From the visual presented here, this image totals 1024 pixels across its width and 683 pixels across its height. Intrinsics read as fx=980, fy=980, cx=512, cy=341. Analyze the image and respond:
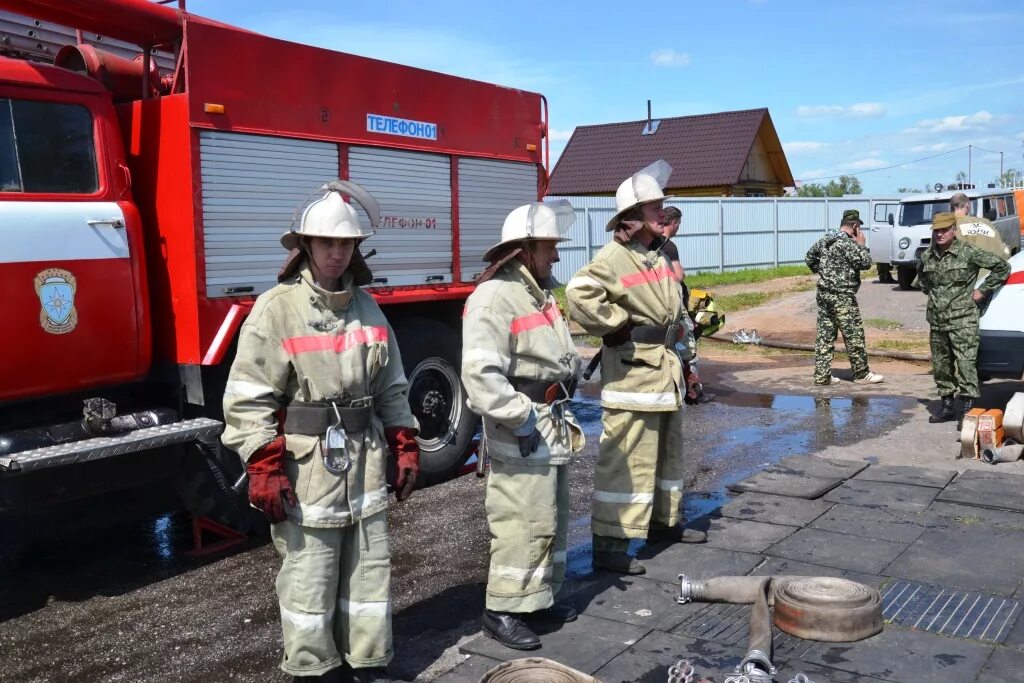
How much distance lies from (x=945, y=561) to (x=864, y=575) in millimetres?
506

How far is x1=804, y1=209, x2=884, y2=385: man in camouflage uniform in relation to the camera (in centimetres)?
1061

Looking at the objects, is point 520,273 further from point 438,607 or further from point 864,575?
point 864,575

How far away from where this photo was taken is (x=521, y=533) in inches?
164

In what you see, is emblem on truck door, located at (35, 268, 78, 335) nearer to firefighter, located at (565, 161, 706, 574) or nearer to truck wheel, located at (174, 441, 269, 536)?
truck wheel, located at (174, 441, 269, 536)

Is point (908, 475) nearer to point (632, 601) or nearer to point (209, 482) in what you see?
point (632, 601)

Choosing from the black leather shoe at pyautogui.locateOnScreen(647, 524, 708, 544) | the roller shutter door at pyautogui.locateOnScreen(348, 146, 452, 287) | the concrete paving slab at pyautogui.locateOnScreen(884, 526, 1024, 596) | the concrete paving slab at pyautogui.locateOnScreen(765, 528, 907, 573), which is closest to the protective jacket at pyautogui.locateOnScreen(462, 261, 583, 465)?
the black leather shoe at pyautogui.locateOnScreen(647, 524, 708, 544)

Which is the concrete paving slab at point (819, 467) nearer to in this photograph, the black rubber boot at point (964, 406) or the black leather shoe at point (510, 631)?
the black rubber boot at point (964, 406)

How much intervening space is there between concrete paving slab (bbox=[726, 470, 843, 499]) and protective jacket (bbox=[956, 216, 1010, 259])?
10.0ft

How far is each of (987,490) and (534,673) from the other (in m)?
4.09

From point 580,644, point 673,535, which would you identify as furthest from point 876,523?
point 580,644

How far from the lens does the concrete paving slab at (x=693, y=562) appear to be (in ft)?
16.5

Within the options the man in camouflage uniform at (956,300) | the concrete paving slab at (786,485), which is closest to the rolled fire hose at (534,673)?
the concrete paving slab at (786,485)

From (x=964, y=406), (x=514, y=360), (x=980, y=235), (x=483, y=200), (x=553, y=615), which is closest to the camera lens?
(x=514, y=360)

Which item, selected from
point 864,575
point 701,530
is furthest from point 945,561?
point 701,530
